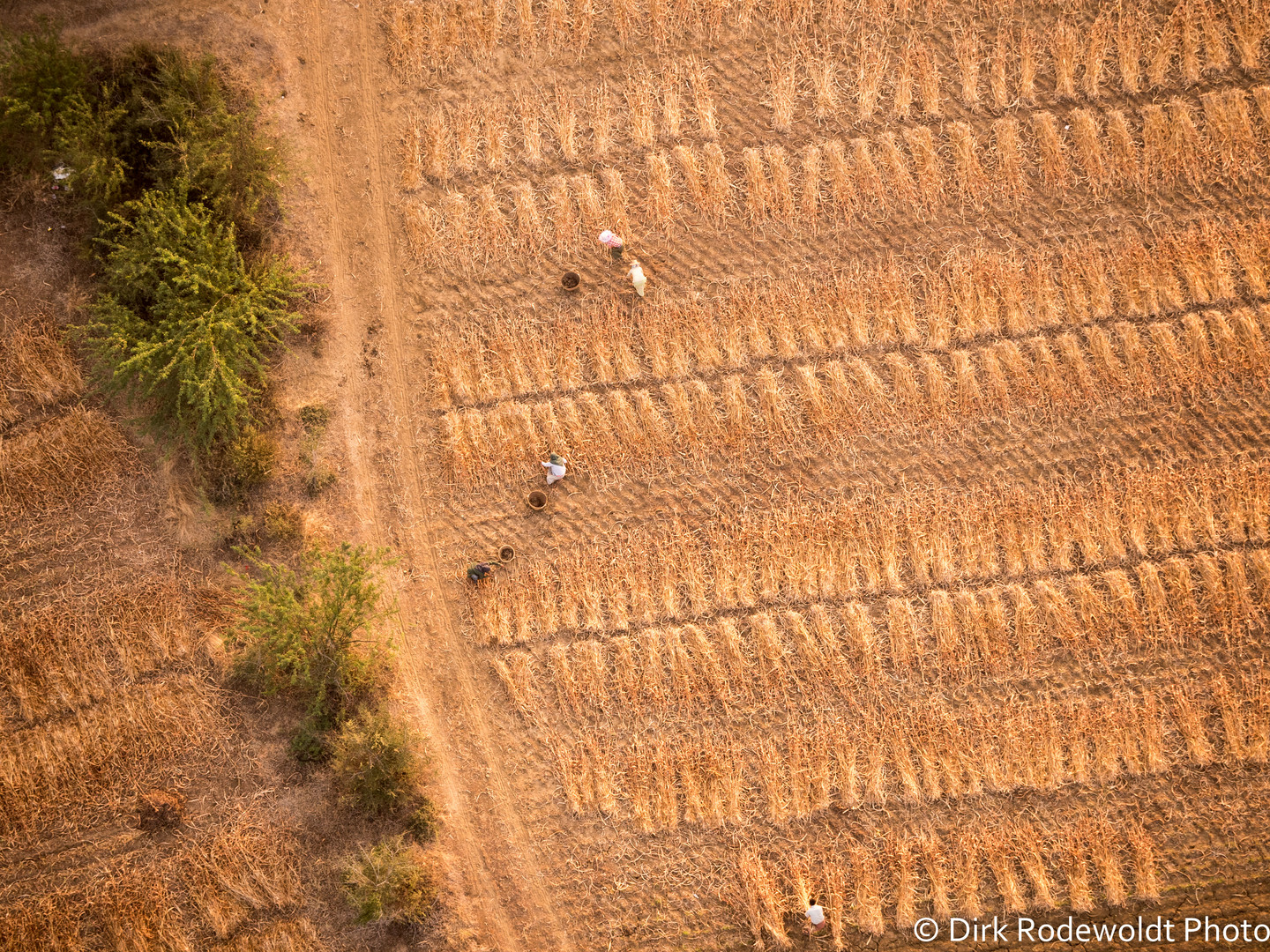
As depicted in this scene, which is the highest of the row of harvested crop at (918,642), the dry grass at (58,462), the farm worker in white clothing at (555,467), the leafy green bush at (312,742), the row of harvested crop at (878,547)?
the dry grass at (58,462)

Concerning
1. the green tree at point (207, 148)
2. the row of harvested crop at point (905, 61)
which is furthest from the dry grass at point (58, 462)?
the row of harvested crop at point (905, 61)

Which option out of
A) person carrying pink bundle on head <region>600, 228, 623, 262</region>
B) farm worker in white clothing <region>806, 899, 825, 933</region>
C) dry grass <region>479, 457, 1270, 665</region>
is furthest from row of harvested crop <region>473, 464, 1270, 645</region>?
person carrying pink bundle on head <region>600, 228, 623, 262</region>

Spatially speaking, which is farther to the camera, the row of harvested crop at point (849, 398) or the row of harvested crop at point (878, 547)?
the row of harvested crop at point (849, 398)

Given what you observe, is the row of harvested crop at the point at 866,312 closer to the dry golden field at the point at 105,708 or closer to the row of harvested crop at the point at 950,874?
the dry golden field at the point at 105,708

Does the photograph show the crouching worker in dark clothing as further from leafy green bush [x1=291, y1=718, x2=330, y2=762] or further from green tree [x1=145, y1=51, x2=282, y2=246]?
green tree [x1=145, y1=51, x2=282, y2=246]

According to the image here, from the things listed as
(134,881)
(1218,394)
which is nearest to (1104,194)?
(1218,394)

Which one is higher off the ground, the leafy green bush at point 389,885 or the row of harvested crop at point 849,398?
the row of harvested crop at point 849,398
